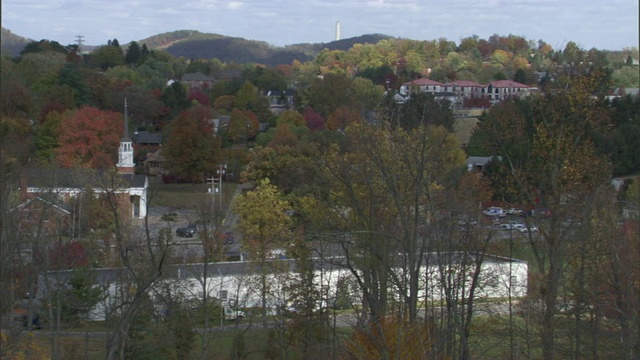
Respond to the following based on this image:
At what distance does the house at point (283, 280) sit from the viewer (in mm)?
7217

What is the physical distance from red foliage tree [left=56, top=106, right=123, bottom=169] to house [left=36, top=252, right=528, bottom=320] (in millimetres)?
7732

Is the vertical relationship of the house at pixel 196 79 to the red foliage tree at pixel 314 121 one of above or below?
above

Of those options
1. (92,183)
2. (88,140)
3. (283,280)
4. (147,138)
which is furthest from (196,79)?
(283,280)

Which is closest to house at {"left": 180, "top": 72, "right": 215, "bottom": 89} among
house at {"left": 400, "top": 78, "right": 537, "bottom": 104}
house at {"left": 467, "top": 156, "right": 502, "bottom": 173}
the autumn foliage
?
house at {"left": 400, "top": 78, "right": 537, "bottom": 104}

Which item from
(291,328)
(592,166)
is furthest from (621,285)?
(291,328)

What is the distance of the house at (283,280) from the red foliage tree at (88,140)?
7732 mm

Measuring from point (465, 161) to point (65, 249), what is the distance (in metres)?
10.00

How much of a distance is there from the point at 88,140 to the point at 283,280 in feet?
33.6

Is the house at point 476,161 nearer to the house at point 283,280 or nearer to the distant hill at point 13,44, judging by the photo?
the house at point 283,280

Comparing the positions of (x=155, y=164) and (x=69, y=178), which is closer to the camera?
(x=69, y=178)

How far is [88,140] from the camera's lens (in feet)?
58.0

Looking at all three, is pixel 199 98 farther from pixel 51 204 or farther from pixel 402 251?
pixel 402 251

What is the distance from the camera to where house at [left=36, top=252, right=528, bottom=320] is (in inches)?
284

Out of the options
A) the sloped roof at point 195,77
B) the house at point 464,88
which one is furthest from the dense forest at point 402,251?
the sloped roof at point 195,77
